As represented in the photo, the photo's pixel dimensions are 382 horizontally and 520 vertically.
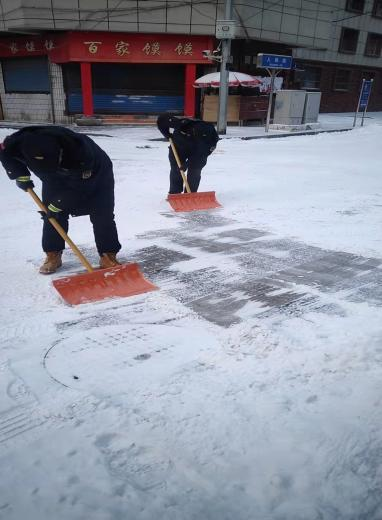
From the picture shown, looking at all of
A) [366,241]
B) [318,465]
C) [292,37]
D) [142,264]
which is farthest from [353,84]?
[318,465]

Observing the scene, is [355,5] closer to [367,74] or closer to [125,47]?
[367,74]

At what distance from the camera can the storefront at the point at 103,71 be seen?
1386 cm

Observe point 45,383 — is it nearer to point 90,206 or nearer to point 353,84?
point 90,206

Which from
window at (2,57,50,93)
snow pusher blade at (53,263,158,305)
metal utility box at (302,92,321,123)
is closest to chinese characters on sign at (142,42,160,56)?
window at (2,57,50,93)

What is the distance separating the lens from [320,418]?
1659 mm

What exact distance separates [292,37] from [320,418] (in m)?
18.1

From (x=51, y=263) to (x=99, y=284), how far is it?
0.56m

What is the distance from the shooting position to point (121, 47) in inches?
547

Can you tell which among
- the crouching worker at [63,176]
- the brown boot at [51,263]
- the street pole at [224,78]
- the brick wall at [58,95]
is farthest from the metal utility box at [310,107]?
the brown boot at [51,263]

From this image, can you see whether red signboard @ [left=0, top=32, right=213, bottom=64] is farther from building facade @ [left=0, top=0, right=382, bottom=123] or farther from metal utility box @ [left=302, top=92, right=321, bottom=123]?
metal utility box @ [left=302, top=92, right=321, bottom=123]

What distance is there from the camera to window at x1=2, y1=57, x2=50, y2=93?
1499cm

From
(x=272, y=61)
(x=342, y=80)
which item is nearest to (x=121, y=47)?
(x=272, y=61)

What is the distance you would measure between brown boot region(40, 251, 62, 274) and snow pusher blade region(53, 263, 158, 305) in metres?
0.43

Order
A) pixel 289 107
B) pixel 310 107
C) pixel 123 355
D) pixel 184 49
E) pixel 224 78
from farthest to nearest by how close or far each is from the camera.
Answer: pixel 310 107
pixel 184 49
pixel 289 107
pixel 224 78
pixel 123 355
